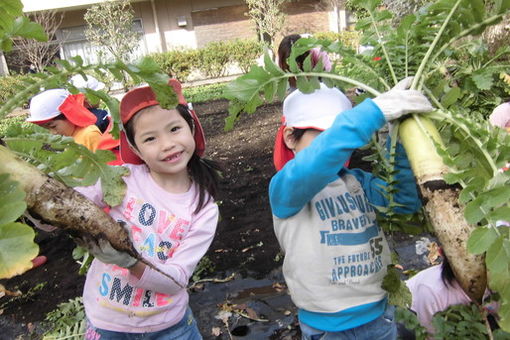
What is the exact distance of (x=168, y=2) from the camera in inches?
661

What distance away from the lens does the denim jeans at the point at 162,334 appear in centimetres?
171

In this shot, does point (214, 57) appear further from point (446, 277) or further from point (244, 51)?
point (446, 277)

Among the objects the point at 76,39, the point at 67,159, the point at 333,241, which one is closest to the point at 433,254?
the point at 333,241

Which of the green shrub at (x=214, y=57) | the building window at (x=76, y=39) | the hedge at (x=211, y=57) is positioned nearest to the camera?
the hedge at (x=211, y=57)

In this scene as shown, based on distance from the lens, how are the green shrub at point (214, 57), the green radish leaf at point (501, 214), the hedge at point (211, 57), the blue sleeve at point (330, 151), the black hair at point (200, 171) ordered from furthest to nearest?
the green shrub at point (214, 57)
the hedge at point (211, 57)
the black hair at point (200, 171)
the blue sleeve at point (330, 151)
the green radish leaf at point (501, 214)

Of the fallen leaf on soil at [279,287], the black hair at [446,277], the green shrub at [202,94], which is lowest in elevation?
the fallen leaf on soil at [279,287]

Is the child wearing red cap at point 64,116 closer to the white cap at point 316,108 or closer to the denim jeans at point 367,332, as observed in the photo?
the white cap at point 316,108

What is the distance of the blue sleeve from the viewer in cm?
128

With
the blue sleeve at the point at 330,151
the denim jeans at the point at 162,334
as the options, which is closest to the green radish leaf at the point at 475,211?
the blue sleeve at the point at 330,151

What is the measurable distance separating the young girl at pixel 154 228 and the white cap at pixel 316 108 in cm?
45

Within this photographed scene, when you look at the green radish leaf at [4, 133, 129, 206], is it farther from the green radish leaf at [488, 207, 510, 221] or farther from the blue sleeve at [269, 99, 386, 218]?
the green radish leaf at [488, 207, 510, 221]

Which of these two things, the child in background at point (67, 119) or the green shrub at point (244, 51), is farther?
the green shrub at point (244, 51)

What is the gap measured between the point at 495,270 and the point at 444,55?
2.84ft

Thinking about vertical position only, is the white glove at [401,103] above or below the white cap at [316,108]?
above
